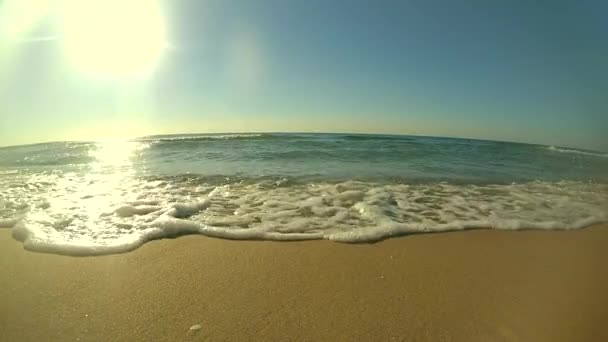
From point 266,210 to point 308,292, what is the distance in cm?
228

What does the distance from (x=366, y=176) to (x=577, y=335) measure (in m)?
5.67

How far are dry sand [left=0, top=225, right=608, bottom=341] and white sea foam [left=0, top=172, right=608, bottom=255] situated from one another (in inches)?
11.3

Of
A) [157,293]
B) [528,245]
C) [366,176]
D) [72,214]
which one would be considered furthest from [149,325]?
[366,176]

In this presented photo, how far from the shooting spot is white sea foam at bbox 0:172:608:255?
12.3ft

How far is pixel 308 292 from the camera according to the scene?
8.30ft

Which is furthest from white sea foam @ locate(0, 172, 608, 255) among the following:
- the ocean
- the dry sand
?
the dry sand

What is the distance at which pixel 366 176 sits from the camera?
771 centimetres

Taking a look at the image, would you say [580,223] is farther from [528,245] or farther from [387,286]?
[387,286]

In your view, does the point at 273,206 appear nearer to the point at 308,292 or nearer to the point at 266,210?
the point at 266,210

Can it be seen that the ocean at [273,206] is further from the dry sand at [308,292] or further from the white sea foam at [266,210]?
the dry sand at [308,292]

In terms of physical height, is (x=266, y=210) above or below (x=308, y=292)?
above

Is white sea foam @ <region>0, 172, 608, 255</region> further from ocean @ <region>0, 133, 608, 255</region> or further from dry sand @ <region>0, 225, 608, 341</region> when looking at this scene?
dry sand @ <region>0, 225, 608, 341</region>

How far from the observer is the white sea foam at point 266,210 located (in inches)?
147

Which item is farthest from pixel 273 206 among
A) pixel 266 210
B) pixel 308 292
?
pixel 308 292
